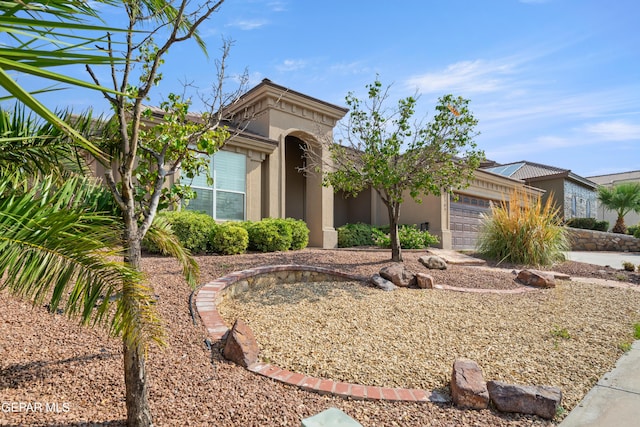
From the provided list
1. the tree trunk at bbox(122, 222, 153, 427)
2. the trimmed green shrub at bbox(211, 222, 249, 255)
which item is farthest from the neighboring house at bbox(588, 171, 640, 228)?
the tree trunk at bbox(122, 222, 153, 427)

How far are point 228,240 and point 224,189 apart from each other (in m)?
2.76

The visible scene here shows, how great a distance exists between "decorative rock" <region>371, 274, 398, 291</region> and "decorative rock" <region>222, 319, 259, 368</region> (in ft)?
10.8

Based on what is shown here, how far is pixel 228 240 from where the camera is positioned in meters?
8.18

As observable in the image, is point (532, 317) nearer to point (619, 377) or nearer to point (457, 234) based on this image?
point (619, 377)

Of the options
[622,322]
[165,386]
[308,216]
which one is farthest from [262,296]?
[308,216]

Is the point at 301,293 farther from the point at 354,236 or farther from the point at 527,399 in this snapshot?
the point at 354,236

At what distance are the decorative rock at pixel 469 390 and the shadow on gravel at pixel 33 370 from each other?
10.0 feet

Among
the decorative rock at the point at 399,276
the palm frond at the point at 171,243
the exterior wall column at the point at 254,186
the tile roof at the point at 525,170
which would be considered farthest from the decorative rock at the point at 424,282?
the tile roof at the point at 525,170

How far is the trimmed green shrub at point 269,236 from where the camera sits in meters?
9.12

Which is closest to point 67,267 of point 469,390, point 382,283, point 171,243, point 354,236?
point 171,243

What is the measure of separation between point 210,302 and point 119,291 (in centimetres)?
287

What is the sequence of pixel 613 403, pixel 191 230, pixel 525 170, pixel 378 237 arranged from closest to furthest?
pixel 613 403 → pixel 191 230 → pixel 378 237 → pixel 525 170

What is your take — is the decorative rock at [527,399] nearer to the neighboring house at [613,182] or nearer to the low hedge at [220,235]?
the low hedge at [220,235]

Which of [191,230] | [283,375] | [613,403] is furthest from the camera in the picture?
[191,230]
